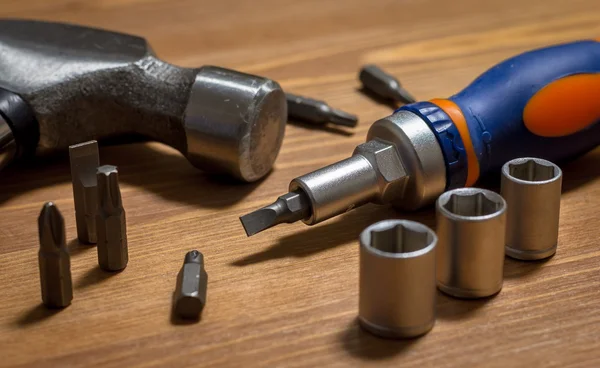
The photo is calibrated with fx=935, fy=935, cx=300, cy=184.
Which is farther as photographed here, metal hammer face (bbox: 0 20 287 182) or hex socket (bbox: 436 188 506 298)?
metal hammer face (bbox: 0 20 287 182)

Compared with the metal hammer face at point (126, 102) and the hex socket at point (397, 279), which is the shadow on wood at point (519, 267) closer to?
the hex socket at point (397, 279)

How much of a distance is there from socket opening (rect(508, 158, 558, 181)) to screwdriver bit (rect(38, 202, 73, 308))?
43 cm

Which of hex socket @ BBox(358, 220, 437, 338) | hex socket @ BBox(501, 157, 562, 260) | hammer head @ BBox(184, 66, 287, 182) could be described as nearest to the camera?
hex socket @ BBox(358, 220, 437, 338)

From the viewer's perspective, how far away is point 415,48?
4.78 ft

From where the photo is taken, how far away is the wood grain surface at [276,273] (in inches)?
31.8

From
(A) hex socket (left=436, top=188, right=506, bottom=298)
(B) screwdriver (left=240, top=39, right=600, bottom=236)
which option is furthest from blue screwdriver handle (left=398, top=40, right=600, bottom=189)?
(A) hex socket (left=436, top=188, right=506, bottom=298)

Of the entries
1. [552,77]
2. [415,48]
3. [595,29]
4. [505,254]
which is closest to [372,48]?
[415,48]

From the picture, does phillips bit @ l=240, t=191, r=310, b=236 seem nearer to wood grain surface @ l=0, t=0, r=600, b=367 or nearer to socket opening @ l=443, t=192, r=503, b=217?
wood grain surface @ l=0, t=0, r=600, b=367

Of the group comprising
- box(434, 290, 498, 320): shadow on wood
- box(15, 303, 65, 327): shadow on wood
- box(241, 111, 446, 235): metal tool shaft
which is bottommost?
box(434, 290, 498, 320): shadow on wood

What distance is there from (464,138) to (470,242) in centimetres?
18

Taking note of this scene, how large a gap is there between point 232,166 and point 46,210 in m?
0.29

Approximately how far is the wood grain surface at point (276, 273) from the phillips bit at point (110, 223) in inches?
0.6

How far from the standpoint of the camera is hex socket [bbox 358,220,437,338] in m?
0.78

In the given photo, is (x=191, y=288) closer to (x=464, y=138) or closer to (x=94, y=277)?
(x=94, y=277)
